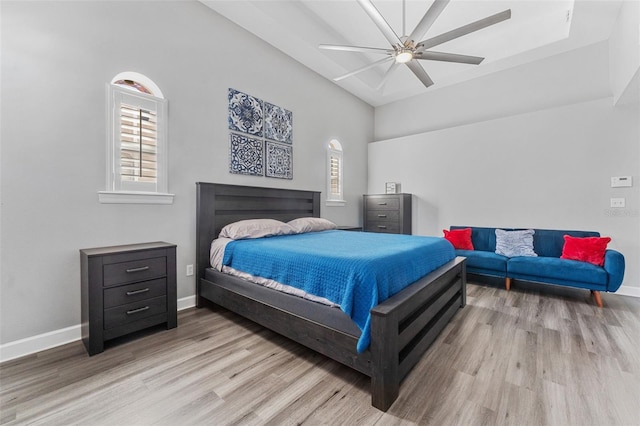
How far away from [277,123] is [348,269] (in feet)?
9.25

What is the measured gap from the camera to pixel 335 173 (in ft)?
16.8

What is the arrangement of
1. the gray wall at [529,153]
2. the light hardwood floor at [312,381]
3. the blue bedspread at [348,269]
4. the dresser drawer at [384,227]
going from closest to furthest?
the light hardwood floor at [312,381], the blue bedspread at [348,269], the gray wall at [529,153], the dresser drawer at [384,227]

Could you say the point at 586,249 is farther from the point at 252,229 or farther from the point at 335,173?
the point at 252,229

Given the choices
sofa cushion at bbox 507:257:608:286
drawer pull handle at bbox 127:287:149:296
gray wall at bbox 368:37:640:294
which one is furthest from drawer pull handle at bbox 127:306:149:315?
gray wall at bbox 368:37:640:294

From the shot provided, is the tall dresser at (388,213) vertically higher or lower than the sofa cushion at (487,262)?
higher

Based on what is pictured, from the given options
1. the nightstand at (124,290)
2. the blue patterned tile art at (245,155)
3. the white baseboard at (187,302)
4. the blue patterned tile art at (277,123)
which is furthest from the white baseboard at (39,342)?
the blue patterned tile art at (277,123)

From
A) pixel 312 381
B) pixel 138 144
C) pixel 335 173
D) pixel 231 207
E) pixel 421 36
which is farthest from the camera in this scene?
pixel 335 173

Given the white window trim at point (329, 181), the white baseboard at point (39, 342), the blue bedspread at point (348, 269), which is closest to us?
the blue bedspread at point (348, 269)

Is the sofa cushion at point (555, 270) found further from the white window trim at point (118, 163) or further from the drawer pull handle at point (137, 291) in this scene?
the white window trim at point (118, 163)

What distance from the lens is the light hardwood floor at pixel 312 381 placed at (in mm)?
1409

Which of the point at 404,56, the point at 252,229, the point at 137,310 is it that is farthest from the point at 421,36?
the point at 137,310

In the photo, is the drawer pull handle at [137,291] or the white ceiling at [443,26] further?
the white ceiling at [443,26]

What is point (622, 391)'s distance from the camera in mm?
1571

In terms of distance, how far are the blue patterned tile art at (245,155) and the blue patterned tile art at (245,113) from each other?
0.12 meters
